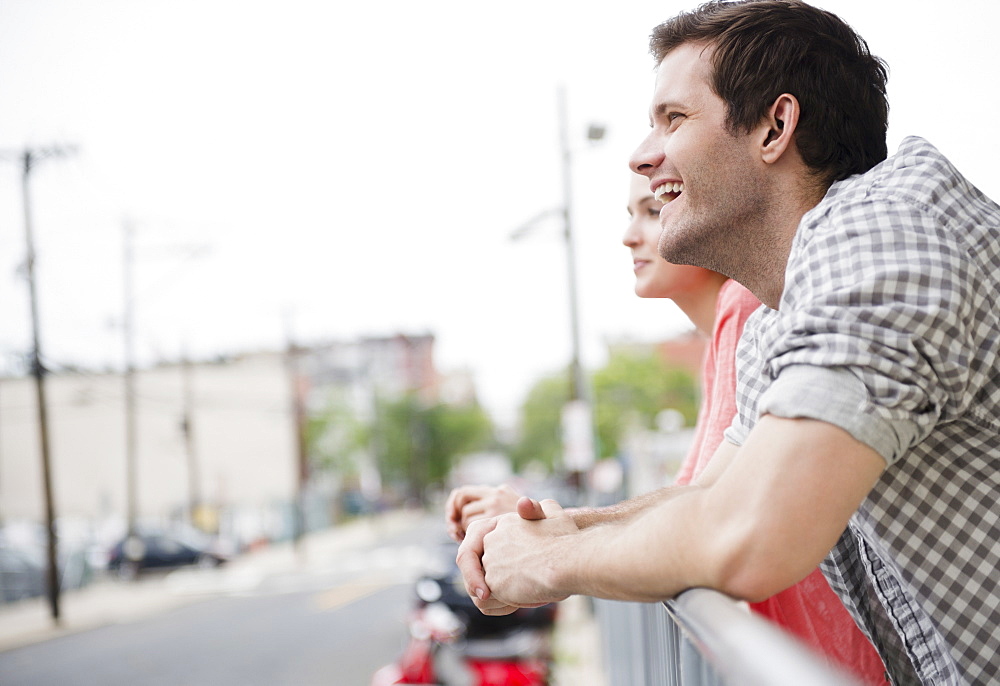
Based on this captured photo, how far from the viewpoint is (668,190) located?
148cm

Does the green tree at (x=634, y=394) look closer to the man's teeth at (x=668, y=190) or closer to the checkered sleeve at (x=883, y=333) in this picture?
the man's teeth at (x=668, y=190)

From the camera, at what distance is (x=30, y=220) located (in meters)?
17.7

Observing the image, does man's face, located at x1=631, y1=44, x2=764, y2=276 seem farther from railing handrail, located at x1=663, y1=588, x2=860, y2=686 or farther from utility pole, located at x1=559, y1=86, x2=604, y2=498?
utility pole, located at x1=559, y1=86, x2=604, y2=498

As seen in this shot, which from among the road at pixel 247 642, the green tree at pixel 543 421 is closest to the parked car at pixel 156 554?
the road at pixel 247 642

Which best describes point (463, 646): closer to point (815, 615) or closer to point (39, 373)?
point (815, 615)

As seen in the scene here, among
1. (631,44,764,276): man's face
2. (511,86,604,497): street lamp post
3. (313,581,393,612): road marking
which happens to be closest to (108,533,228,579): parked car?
(313,581,393,612): road marking

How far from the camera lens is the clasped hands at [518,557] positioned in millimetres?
1212

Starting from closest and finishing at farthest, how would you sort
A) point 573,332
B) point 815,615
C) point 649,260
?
point 815,615 → point 649,260 → point 573,332

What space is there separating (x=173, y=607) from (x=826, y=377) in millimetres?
21155

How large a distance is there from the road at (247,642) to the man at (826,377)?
8.90 metres

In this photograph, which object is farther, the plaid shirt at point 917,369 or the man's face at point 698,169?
the man's face at point 698,169

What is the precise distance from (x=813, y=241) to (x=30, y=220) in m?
19.7

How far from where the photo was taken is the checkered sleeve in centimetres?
94

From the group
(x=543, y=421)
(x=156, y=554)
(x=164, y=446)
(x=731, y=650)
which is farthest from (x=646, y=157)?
(x=543, y=421)
